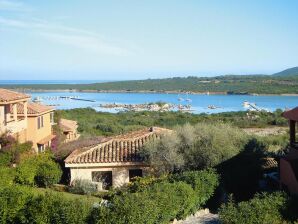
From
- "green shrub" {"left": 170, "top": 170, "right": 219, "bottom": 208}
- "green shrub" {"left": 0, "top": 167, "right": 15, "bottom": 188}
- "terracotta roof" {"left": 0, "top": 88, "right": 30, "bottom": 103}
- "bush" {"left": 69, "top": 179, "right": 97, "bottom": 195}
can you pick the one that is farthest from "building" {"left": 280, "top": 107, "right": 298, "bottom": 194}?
"terracotta roof" {"left": 0, "top": 88, "right": 30, "bottom": 103}

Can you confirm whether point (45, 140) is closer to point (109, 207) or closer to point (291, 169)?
point (291, 169)

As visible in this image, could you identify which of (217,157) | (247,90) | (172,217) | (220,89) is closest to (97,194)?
(217,157)

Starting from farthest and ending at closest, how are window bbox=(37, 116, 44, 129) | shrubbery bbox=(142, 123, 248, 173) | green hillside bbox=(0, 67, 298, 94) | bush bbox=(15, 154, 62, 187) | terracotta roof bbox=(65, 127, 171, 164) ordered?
green hillside bbox=(0, 67, 298, 94), window bbox=(37, 116, 44, 129), terracotta roof bbox=(65, 127, 171, 164), bush bbox=(15, 154, 62, 187), shrubbery bbox=(142, 123, 248, 173)

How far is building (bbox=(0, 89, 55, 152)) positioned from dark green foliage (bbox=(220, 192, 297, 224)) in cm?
1409

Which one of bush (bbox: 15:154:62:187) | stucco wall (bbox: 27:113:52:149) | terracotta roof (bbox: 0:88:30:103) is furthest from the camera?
stucco wall (bbox: 27:113:52:149)

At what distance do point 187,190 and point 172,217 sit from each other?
1.05m

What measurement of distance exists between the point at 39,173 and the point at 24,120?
614cm

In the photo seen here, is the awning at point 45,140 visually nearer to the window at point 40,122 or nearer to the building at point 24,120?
the building at point 24,120

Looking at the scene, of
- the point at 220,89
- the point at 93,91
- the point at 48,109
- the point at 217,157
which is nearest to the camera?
the point at 217,157

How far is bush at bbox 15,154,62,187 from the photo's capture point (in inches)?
772

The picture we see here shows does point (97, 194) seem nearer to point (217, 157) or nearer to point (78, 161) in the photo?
point (78, 161)

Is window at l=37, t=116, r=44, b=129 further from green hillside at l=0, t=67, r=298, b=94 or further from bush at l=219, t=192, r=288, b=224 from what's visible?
green hillside at l=0, t=67, r=298, b=94

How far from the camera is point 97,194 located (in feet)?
63.0

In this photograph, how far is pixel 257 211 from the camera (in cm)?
1196
